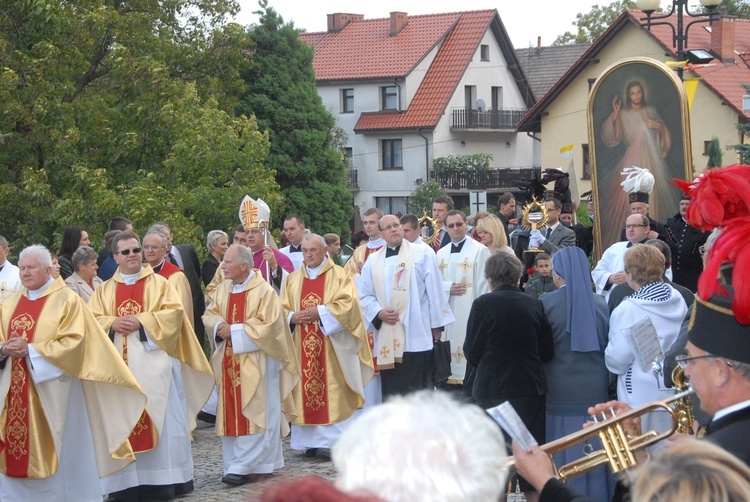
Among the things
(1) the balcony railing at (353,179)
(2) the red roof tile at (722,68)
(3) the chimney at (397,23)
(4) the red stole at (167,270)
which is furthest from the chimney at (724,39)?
(4) the red stole at (167,270)

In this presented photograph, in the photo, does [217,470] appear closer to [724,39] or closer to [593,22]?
[724,39]

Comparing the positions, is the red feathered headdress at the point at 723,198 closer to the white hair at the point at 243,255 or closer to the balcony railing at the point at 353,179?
the white hair at the point at 243,255

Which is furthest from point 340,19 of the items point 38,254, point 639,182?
point 38,254

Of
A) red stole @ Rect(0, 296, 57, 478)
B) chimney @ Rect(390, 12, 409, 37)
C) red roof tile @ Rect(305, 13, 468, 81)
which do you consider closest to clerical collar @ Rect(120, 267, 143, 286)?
red stole @ Rect(0, 296, 57, 478)

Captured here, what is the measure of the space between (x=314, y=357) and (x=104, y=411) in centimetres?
230

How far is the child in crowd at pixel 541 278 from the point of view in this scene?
30.2 feet

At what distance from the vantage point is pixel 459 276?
11.6 meters

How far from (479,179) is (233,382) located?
37.6 meters

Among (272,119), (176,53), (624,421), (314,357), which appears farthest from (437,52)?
(624,421)

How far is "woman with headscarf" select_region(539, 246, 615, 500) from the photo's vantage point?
23.2 ft

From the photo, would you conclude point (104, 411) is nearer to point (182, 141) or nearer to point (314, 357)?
point (314, 357)

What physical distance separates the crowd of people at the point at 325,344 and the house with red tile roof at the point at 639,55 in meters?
25.6

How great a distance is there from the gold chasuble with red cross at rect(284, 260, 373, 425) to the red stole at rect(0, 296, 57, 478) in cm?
264

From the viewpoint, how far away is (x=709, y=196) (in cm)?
384
